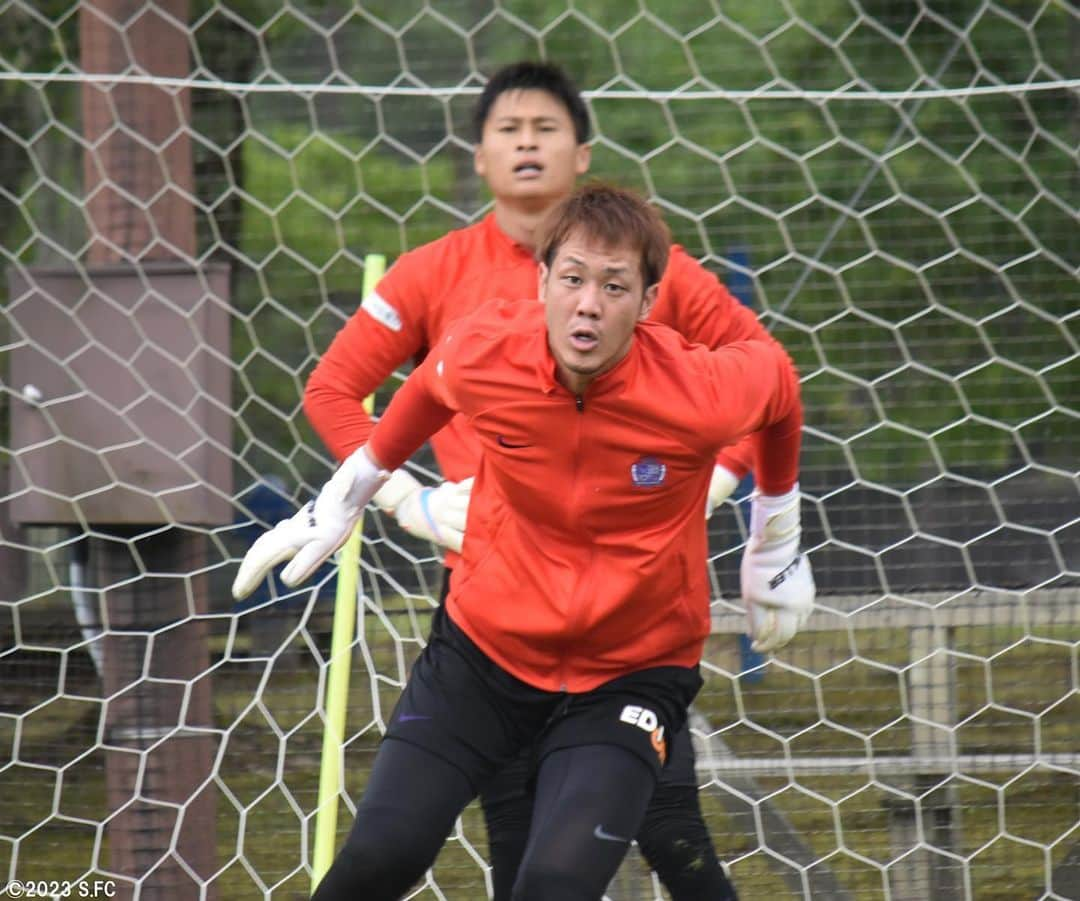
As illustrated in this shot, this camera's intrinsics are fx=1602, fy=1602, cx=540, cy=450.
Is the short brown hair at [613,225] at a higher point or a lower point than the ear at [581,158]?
higher

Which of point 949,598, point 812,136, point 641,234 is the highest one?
point 641,234

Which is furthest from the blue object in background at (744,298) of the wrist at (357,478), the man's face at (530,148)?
the wrist at (357,478)

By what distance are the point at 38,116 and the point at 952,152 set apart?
2296mm

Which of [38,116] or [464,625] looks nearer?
[464,625]

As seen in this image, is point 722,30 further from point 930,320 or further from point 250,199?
point 250,199

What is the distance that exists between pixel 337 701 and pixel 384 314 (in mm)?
944

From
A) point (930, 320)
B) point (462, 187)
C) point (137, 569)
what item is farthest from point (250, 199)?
point (930, 320)

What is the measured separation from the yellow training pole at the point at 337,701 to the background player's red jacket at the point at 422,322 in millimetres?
405

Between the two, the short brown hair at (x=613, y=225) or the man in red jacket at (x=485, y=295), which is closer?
the short brown hair at (x=613, y=225)

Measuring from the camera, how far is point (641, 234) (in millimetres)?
2236

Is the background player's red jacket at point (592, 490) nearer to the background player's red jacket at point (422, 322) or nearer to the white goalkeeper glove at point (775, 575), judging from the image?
the white goalkeeper glove at point (775, 575)

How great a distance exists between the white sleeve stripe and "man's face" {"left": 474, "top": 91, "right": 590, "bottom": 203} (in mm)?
285

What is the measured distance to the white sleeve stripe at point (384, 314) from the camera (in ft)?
9.24

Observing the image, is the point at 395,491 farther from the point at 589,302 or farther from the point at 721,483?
the point at 589,302
